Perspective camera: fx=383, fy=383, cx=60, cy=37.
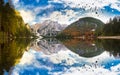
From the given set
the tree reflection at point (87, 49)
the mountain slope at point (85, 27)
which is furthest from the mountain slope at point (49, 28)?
the tree reflection at point (87, 49)

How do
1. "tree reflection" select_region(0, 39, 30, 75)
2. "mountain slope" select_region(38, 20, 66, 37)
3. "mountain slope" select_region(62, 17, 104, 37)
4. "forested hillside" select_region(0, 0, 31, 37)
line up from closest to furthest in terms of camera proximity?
1. "tree reflection" select_region(0, 39, 30, 75)
2. "mountain slope" select_region(38, 20, 66, 37)
3. "mountain slope" select_region(62, 17, 104, 37)
4. "forested hillside" select_region(0, 0, 31, 37)

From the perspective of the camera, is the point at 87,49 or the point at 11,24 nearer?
the point at 87,49

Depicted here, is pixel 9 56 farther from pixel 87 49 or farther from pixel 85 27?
pixel 85 27

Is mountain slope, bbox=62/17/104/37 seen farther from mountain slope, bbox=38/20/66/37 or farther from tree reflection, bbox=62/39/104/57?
tree reflection, bbox=62/39/104/57

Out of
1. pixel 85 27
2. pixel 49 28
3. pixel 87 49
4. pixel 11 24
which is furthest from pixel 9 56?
pixel 11 24

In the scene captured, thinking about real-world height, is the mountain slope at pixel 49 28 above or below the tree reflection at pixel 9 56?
below

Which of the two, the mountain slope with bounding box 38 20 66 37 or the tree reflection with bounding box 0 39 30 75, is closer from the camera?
the tree reflection with bounding box 0 39 30 75

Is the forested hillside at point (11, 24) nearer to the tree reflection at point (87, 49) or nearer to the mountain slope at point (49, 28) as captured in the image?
the mountain slope at point (49, 28)

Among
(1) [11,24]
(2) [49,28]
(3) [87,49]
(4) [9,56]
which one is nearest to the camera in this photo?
(4) [9,56]

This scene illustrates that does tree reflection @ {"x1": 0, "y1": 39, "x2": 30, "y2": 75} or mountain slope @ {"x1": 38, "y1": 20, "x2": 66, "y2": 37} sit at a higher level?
tree reflection @ {"x1": 0, "y1": 39, "x2": 30, "y2": 75}

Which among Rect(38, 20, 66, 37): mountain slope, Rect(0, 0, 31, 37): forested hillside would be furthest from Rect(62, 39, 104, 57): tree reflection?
Rect(0, 0, 31, 37): forested hillside

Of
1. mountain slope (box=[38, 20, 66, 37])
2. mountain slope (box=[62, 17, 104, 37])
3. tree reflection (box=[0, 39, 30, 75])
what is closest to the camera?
tree reflection (box=[0, 39, 30, 75])
